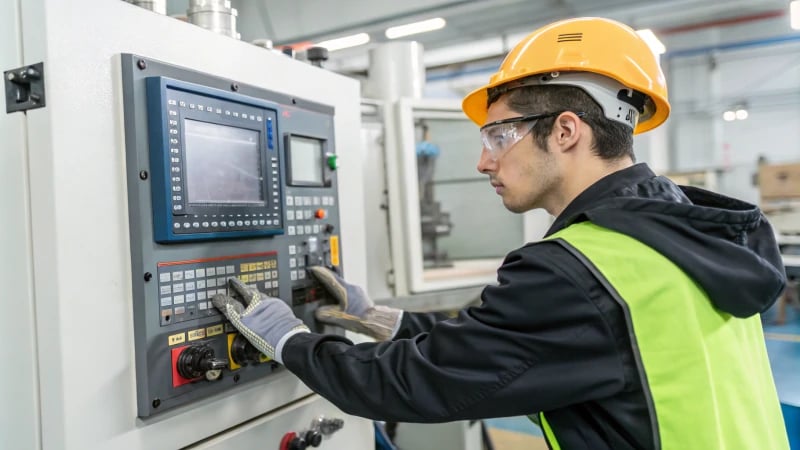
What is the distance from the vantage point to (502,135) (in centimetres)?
94

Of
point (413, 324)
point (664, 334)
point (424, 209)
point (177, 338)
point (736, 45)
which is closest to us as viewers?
point (664, 334)

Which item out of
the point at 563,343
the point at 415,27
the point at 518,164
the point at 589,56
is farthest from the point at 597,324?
the point at 415,27

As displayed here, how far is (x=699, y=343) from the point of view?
0.70 metres

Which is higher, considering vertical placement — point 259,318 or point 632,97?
point 632,97

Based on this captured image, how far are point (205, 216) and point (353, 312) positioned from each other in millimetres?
409

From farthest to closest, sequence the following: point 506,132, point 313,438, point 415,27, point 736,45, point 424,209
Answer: point 736,45 < point 415,27 < point 424,209 < point 313,438 < point 506,132

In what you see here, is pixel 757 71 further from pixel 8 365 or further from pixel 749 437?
pixel 8 365

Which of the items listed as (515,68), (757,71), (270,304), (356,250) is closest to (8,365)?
(270,304)

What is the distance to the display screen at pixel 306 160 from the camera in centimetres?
108

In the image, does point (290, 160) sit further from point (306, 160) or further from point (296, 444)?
point (296, 444)

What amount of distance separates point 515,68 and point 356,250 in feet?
1.84

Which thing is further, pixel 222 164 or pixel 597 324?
pixel 222 164

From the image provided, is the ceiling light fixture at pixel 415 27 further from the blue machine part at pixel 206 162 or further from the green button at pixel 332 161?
the blue machine part at pixel 206 162

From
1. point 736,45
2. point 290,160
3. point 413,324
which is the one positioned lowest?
point 413,324
